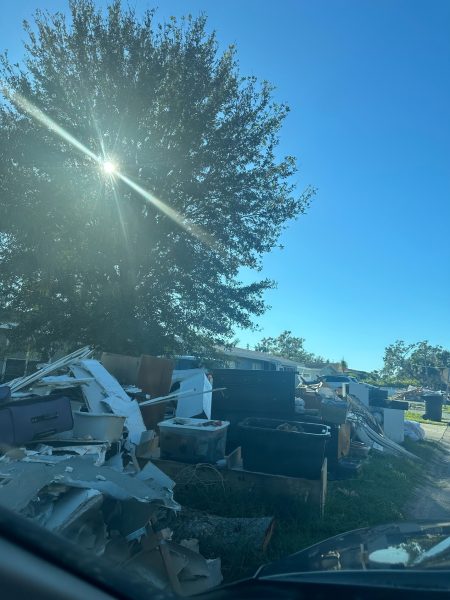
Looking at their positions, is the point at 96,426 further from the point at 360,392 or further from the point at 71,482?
the point at 360,392

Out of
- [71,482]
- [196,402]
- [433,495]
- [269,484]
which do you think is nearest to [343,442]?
[433,495]

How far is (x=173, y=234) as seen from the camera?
14.4 meters

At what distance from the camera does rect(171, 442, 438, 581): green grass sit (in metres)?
4.20

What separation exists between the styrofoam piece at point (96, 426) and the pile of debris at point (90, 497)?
0.28 meters

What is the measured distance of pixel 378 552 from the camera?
2.32 meters

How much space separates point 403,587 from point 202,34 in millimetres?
15239

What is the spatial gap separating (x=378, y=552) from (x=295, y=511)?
10.7 ft

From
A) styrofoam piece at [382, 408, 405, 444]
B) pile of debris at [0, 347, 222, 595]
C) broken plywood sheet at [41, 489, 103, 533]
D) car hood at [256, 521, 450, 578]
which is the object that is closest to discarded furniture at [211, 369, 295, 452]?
pile of debris at [0, 347, 222, 595]

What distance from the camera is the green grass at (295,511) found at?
4195mm

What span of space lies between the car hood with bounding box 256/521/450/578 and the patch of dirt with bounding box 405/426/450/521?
118 inches

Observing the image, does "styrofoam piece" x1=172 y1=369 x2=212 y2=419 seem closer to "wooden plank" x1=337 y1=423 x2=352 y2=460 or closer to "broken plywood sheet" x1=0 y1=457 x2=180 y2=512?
"wooden plank" x1=337 y1=423 x2=352 y2=460

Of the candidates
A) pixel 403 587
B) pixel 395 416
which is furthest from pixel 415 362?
pixel 403 587

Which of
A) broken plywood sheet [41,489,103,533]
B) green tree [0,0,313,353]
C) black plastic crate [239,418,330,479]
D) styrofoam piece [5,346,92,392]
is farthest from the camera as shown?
green tree [0,0,313,353]

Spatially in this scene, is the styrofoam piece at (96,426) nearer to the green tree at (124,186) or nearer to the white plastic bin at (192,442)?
the white plastic bin at (192,442)
